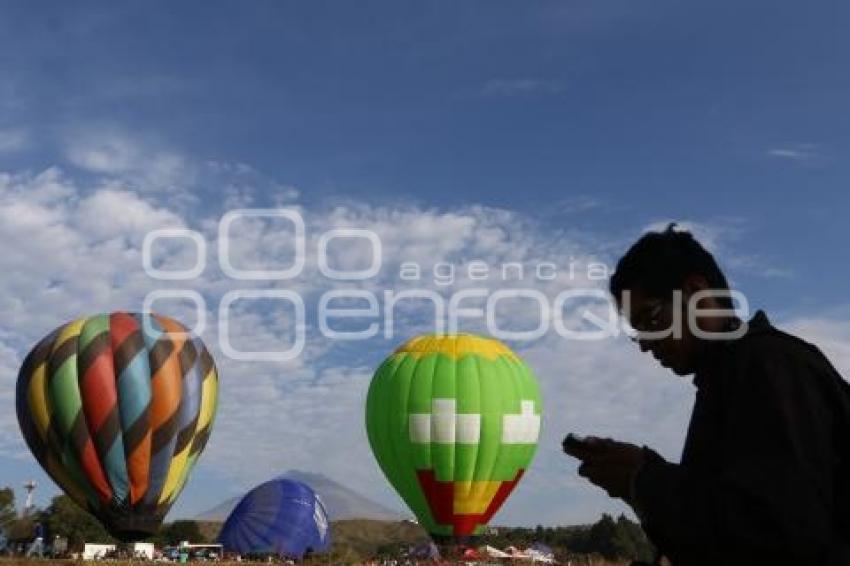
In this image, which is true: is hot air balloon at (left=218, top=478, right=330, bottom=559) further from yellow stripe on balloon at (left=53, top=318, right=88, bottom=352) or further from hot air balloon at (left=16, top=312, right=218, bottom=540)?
yellow stripe on balloon at (left=53, top=318, right=88, bottom=352)

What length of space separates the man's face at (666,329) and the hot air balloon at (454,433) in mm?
39396

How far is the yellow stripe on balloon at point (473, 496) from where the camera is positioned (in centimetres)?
4206

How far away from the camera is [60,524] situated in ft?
234

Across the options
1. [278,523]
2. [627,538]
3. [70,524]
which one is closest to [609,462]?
[278,523]

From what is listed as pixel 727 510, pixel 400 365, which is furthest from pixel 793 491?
pixel 400 365

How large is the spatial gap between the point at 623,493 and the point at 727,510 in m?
0.39

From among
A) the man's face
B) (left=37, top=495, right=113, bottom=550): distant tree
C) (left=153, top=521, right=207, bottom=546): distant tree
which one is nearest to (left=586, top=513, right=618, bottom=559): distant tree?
(left=153, top=521, right=207, bottom=546): distant tree

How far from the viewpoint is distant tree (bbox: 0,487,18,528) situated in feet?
234

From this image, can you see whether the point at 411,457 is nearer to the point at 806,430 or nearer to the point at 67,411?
the point at 67,411

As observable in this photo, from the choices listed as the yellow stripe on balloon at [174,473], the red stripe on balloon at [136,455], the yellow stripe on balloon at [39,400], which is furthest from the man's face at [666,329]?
the yellow stripe on balloon at [39,400]

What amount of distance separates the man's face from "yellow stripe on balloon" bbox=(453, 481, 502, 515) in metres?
40.4

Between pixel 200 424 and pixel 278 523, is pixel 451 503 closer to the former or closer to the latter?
pixel 200 424

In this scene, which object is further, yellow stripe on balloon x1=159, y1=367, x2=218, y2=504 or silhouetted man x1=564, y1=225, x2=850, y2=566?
yellow stripe on balloon x1=159, y1=367, x2=218, y2=504

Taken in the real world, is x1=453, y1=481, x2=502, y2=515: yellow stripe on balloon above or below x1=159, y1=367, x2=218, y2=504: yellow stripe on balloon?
below
